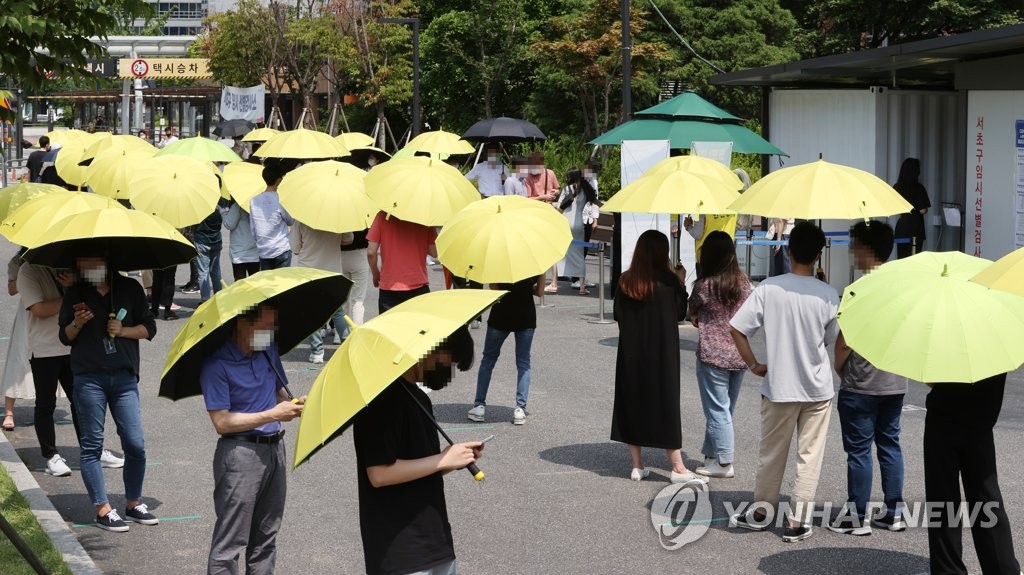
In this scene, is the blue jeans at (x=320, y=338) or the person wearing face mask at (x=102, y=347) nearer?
the person wearing face mask at (x=102, y=347)

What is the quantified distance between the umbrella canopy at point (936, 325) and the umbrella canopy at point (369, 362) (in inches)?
75.3

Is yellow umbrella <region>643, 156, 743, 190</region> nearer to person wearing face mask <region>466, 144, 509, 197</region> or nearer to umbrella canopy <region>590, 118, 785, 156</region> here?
umbrella canopy <region>590, 118, 785, 156</region>

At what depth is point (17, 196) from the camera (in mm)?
8102

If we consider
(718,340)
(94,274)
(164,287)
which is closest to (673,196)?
(718,340)

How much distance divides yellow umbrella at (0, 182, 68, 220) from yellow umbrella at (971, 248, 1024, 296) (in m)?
5.49

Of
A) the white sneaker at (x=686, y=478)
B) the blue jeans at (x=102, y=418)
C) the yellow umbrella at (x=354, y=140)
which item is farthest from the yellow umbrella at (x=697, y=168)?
the yellow umbrella at (x=354, y=140)

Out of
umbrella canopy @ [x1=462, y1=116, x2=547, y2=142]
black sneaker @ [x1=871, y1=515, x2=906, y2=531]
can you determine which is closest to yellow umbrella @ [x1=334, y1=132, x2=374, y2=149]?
umbrella canopy @ [x1=462, y1=116, x2=547, y2=142]

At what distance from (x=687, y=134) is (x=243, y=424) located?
1016cm

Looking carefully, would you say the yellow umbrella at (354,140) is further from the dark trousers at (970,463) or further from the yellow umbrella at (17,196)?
the dark trousers at (970,463)

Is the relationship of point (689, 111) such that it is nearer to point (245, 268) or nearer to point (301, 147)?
point (301, 147)

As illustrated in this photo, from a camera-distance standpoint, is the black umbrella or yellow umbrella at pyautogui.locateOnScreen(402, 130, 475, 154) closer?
yellow umbrella at pyautogui.locateOnScreen(402, 130, 475, 154)

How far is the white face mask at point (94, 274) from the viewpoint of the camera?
7.37 metres

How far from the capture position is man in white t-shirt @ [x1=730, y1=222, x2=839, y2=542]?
7.11 metres

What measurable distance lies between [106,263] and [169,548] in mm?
1681
